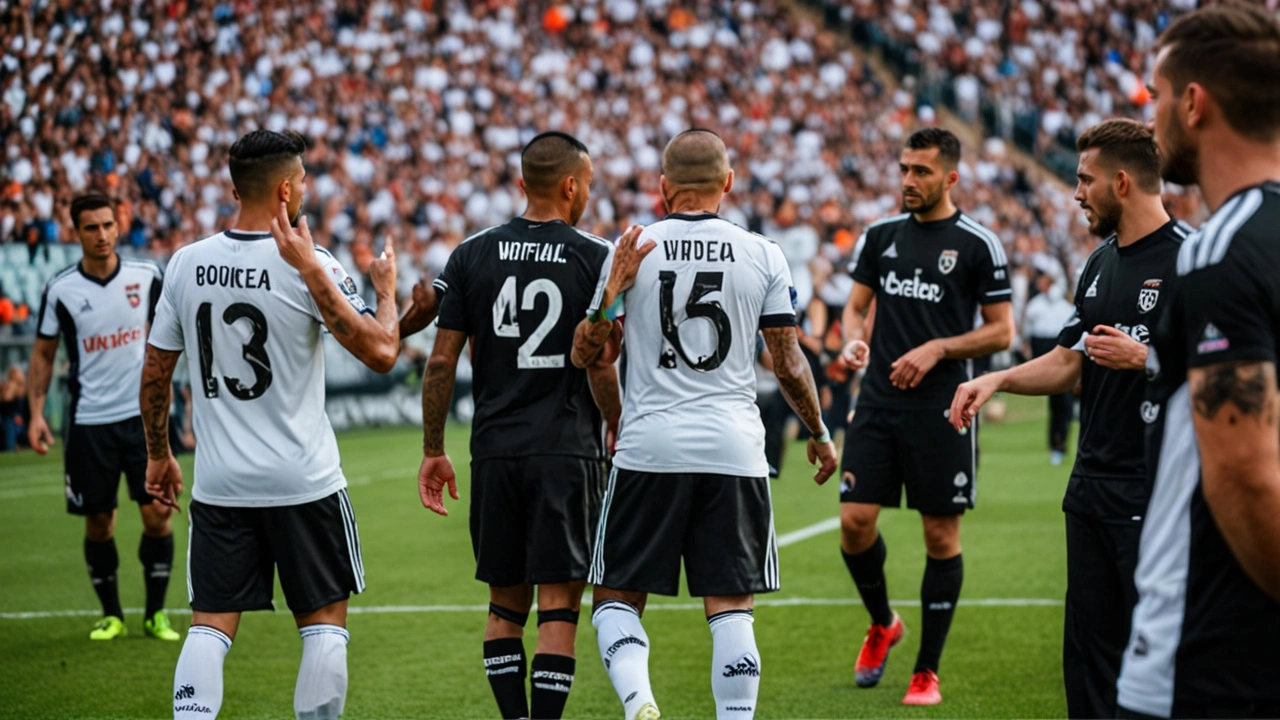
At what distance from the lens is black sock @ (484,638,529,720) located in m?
5.41

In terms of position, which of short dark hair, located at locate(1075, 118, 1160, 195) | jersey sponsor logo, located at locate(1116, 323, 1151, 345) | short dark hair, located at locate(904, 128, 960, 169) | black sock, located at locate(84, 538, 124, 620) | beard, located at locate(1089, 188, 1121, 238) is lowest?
black sock, located at locate(84, 538, 124, 620)

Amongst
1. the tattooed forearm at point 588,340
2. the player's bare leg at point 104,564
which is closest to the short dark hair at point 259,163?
the tattooed forearm at point 588,340

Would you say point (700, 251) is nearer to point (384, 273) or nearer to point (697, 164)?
point (697, 164)

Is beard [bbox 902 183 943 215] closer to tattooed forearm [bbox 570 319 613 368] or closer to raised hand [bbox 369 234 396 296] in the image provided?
tattooed forearm [bbox 570 319 613 368]

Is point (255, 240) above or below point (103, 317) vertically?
above

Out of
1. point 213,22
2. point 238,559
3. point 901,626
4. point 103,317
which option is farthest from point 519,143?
point 238,559

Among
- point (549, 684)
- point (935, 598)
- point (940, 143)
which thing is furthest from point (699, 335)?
point (935, 598)

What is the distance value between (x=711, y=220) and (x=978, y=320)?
2.56 metres

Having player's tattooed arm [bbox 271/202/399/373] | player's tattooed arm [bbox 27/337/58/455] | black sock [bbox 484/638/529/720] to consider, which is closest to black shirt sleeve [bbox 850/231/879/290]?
black sock [bbox 484/638/529/720]

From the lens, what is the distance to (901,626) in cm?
726

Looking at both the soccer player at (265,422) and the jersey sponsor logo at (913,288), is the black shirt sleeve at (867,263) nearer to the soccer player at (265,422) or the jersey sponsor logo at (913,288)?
the jersey sponsor logo at (913,288)

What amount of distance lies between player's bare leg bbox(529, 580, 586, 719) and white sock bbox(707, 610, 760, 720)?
561 mm

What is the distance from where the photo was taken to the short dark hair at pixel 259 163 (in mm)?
4875

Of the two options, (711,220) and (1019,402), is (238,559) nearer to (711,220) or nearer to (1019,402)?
(711,220)
